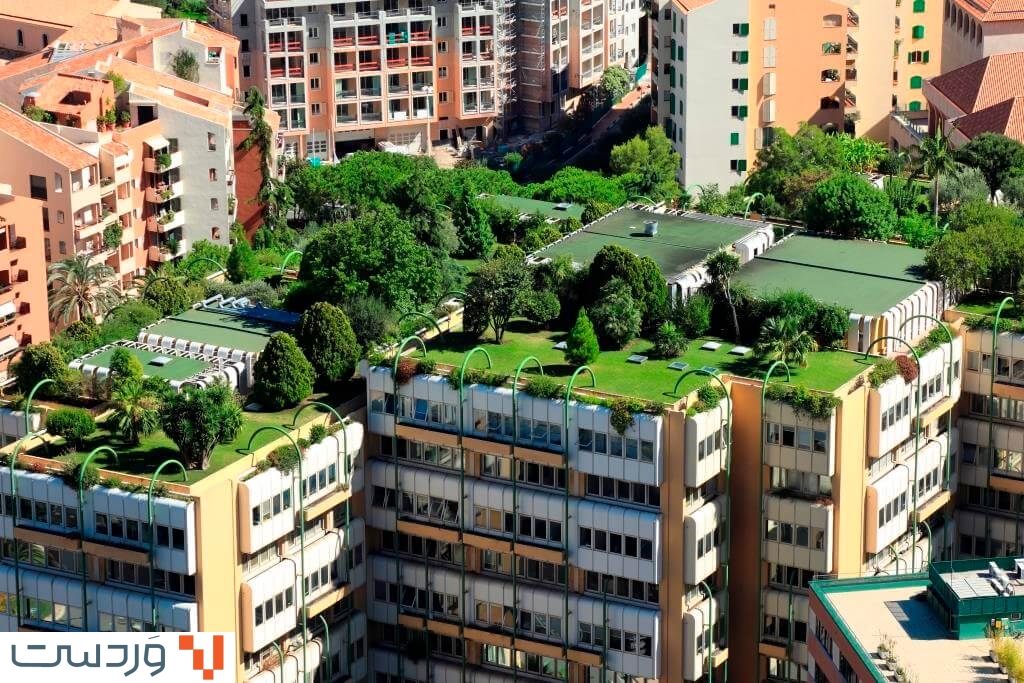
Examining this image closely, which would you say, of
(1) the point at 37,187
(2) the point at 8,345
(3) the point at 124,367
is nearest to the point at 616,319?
(3) the point at 124,367

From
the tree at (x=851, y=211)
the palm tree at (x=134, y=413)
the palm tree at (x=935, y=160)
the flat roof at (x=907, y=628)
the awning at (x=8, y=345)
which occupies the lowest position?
the flat roof at (x=907, y=628)

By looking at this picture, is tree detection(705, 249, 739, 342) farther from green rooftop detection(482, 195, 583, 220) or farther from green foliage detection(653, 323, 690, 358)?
green rooftop detection(482, 195, 583, 220)

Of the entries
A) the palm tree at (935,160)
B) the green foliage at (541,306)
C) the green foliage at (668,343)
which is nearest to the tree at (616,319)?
the green foliage at (668,343)

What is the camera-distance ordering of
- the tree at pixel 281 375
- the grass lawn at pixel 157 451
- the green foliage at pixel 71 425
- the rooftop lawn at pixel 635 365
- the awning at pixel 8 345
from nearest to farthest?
the grass lawn at pixel 157 451 < the green foliage at pixel 71 425 < the rooftop lawn at pixel 635 365 < the tree at pixel 281 375 < the awning at pixel 8 345

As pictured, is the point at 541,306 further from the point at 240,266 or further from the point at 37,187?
the point at 37,187

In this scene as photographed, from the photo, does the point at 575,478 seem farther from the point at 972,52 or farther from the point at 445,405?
the point at 972,52

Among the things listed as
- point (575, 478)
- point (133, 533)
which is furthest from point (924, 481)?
point (133, 533)

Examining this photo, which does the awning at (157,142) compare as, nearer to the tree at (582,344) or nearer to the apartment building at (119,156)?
the apartment building at (119,156)
